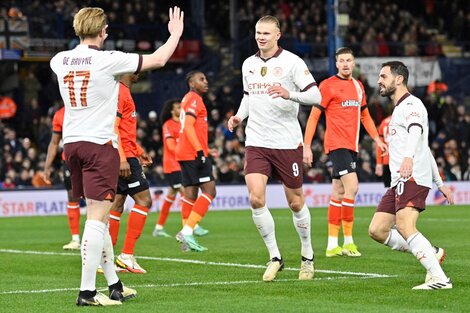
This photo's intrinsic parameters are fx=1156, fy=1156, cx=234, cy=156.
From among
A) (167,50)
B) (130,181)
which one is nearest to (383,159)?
(130,181)

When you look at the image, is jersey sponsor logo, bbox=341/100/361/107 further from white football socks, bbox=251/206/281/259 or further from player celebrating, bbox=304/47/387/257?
white football socks, bbox=251/206/281/259

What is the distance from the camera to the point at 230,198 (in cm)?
3070

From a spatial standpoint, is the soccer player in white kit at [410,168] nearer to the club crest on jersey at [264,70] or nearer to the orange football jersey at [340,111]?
the club crest on jersey at [264,70]

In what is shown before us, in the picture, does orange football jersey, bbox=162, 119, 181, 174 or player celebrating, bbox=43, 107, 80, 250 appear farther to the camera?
orange football jersey, bbox=162, 119, 181, 174

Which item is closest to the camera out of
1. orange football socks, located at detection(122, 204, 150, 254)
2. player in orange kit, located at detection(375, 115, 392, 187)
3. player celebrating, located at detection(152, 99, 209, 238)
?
orange football socks, located at detection(122, 204, 150, 254)

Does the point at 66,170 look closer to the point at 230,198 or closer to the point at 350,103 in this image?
the point at 350,103

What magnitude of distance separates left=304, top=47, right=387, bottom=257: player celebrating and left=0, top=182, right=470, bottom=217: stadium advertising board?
544 inches

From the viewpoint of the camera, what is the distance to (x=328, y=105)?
624 inches

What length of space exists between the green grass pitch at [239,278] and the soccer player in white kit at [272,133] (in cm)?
56

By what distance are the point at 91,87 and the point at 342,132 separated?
6.22 metres

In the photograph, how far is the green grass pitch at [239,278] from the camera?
10.1 m

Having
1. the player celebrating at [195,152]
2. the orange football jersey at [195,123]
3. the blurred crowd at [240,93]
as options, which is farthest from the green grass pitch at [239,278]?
the blurred crowd at [240,93]

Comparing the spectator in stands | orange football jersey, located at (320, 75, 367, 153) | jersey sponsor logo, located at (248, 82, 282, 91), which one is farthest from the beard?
the spectator in stands

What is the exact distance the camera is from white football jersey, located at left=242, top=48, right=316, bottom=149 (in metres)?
12.3
